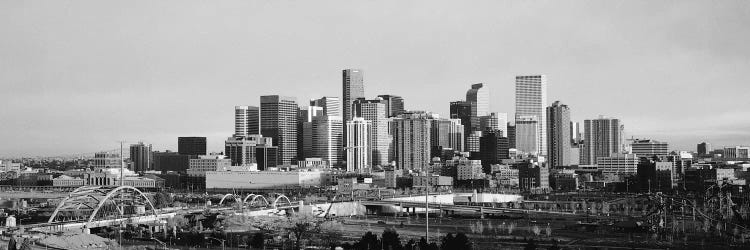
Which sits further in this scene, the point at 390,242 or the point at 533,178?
the point at 533,178

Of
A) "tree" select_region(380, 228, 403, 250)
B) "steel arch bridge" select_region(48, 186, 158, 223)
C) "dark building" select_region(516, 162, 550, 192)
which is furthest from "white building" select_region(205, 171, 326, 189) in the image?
"tree" select_region(380, 228, 403, 250)

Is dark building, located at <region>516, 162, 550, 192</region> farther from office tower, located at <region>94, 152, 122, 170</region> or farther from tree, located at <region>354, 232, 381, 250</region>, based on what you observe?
tree, located at <region>354, 232, 381, 250</region>

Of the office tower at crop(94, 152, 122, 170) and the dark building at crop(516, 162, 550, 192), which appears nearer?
the dark building at crop(516, 162, 550, 192)

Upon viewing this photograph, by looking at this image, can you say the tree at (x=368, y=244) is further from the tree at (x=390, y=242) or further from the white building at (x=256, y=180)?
the white building at (x=256, y=180)

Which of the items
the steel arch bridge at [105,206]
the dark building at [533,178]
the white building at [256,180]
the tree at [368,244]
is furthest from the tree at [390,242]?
the dark building at [533,178]

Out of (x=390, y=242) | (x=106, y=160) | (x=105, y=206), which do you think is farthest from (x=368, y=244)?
(x=106, y=160)

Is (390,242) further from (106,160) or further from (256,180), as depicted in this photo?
(106,160)

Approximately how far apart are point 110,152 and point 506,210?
117796 millimetres

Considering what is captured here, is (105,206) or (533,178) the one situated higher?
(105,206)

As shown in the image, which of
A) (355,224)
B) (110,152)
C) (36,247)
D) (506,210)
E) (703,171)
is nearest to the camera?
(36,247)

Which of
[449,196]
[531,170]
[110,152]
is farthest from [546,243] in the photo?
[110,152]

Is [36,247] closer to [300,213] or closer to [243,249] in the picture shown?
[243,249]

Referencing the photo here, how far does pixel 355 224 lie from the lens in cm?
8394

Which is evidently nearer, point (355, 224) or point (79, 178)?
point (355, 224)
